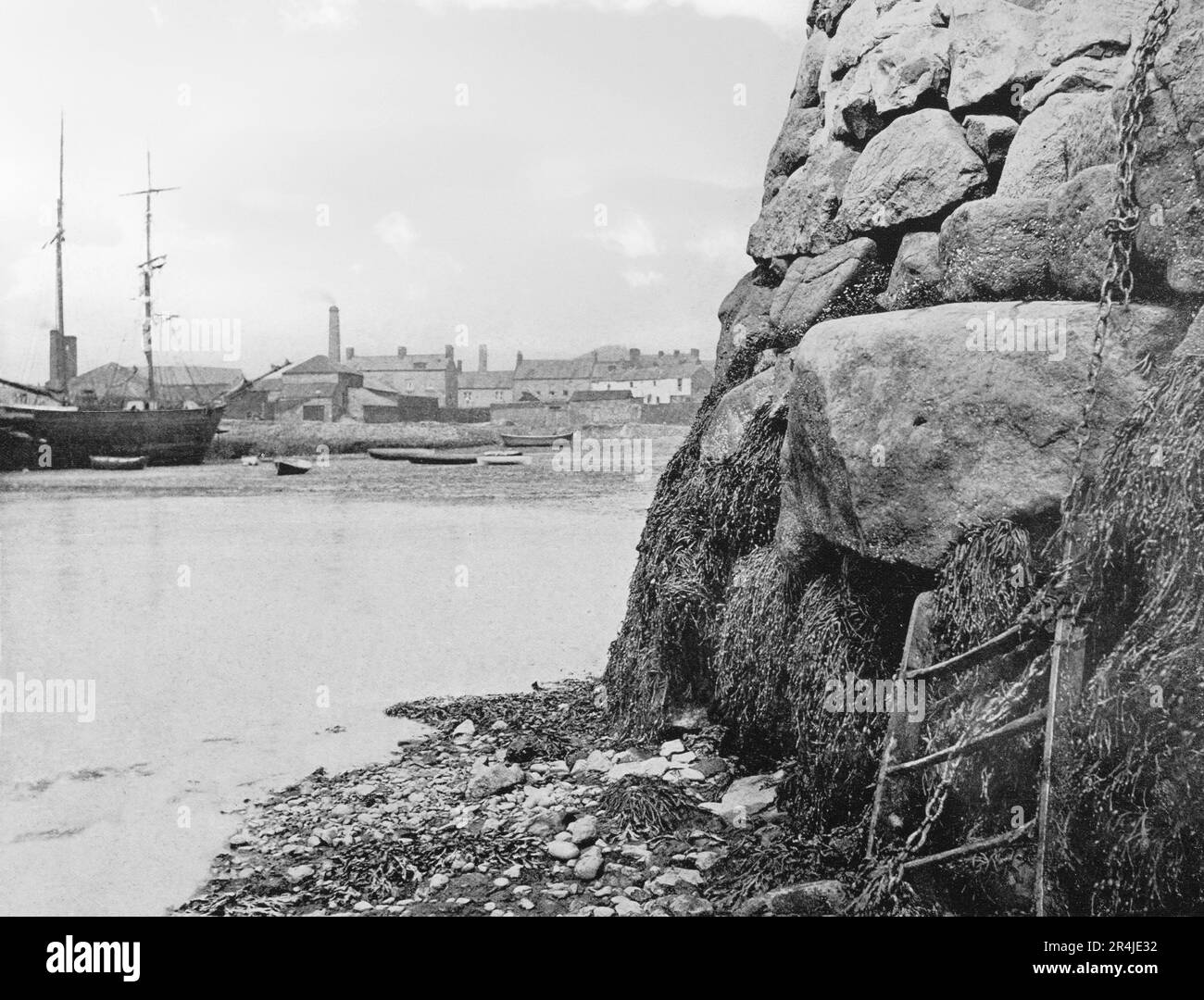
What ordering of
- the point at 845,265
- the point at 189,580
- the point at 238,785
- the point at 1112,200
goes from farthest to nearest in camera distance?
the point at 189,580 → the point at 238,785 → the point at 845,265 → the point at 1112,200

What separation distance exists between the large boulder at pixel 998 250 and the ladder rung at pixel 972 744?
5.23ft

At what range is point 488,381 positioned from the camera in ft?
271

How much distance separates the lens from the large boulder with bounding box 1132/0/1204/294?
296 centimetres

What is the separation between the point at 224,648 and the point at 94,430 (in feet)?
111

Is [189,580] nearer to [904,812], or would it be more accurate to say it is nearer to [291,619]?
[291,619]

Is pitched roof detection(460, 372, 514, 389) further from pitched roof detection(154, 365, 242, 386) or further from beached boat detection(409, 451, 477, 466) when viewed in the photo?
beached boat detection(409, 451, 477, 466)

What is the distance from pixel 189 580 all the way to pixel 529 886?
870cm

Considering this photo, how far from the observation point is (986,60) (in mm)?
4398

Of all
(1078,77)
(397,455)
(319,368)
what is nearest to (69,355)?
(397,455)

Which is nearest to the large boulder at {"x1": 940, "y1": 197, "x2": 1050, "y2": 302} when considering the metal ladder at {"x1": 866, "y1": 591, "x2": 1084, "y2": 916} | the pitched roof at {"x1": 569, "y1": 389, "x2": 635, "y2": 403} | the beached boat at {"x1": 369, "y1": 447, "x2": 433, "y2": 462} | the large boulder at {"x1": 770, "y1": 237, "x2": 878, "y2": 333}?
the large boulder at {"x1": 770, "y1": 237, "x2": 878, "y2": 333}

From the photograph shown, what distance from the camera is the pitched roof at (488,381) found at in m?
81.8

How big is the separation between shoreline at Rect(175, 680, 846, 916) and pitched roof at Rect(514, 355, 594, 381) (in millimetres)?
71157

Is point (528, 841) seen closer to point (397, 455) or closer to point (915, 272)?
point (915, 272)

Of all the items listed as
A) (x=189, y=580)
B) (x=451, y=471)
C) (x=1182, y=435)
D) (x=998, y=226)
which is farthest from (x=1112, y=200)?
(x=451, y=471)
